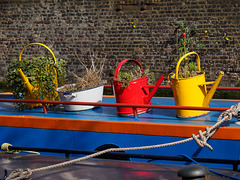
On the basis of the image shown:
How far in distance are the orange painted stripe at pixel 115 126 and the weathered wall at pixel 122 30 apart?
7.53 m

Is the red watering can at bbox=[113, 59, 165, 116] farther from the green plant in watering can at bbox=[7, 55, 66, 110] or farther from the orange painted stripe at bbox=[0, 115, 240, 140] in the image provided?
the green plant in watering can at bbox=[7, 55, 66, 110]

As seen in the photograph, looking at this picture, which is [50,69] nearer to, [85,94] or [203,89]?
[85,94]

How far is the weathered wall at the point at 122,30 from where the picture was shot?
1017 centimetres

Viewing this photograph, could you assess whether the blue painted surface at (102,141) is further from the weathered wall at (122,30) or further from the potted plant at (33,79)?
the weathered wall at (122,30)

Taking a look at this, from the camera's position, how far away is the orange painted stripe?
9.82 ft

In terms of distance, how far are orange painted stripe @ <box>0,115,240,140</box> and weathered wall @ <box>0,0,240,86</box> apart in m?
7.53

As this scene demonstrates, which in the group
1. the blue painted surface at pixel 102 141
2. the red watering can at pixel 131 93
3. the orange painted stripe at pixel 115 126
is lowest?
the blue painted surface at pixel 102 141

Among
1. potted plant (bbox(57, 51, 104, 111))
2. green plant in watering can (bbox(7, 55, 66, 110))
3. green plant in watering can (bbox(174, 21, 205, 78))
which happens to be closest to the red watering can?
potted plant (bbox(57, 51, 104, 111))

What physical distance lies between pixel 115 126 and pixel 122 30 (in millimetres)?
7964

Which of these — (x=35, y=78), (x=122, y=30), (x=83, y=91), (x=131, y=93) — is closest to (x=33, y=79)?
(x=35, y=78)

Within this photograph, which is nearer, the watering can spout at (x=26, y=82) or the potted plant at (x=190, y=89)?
the potted plant at (x=190, y=89)

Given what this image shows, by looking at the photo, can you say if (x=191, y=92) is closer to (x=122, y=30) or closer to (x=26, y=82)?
(x=26, y=82)

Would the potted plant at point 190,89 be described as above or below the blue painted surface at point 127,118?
above

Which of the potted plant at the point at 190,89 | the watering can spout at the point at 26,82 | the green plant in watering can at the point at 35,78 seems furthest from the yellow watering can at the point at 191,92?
the watering can spout at the point at 26,82
